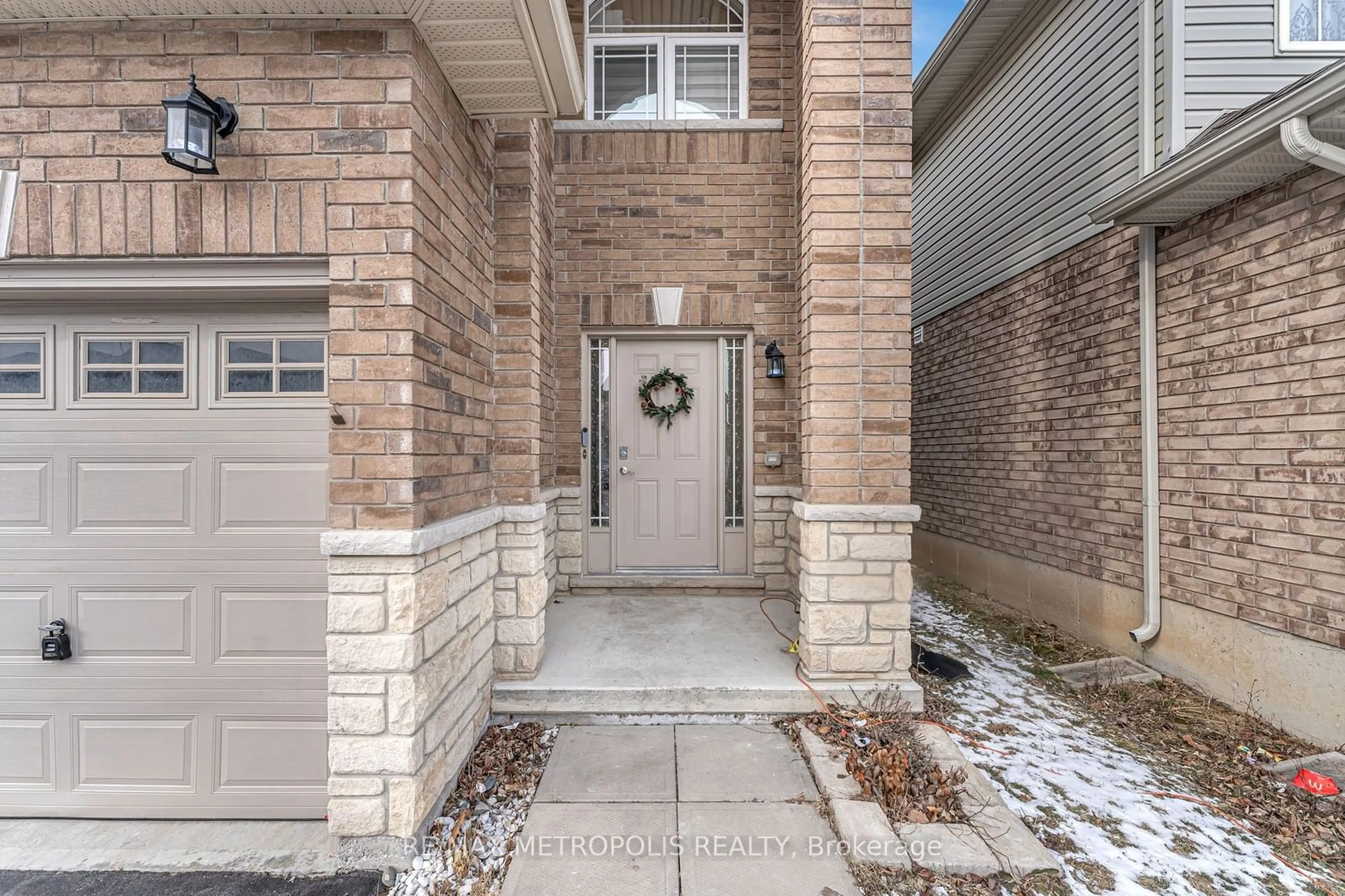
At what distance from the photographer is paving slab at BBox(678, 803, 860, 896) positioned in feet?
5.66

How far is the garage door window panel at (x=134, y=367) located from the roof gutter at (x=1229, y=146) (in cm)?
473

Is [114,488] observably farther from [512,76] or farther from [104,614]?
[512,76]

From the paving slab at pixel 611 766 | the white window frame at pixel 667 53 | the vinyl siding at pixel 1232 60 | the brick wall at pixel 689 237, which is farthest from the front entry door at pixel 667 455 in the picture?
the vinyl siding at pixel 1232 60

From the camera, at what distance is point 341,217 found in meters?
1.91

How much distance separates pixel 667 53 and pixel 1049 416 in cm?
424

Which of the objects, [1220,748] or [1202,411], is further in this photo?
[1202,411]

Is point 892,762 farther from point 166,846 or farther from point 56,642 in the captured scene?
point 56,642

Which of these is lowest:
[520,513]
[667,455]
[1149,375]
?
[520,513]

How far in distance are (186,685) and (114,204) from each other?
5.98 feet

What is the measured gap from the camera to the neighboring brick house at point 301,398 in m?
1.90

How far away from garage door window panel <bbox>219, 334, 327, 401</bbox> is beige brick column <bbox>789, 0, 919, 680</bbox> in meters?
2.24

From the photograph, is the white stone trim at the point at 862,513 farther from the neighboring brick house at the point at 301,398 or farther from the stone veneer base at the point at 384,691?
the stone veneer base at the point at 384,691

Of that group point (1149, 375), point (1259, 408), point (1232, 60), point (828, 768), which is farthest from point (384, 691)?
point (1232, 60)

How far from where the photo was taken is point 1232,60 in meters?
3.27
